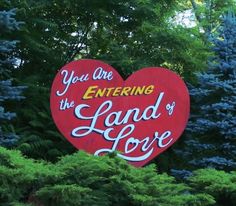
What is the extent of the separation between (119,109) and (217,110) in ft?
4.36

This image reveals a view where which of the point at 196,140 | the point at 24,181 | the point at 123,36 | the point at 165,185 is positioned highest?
the point at 123,36

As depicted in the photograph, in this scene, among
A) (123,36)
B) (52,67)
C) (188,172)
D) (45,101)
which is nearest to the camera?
(188,172)

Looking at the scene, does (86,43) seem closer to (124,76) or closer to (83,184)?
(124,76)

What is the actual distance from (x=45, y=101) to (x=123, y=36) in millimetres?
1760

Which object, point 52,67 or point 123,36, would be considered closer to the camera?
point 52,67

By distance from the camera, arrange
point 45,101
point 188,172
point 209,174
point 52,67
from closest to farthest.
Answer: point 209,174 → point 188,172 → point 45,101 → point 52,67

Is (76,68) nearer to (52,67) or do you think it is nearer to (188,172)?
(52,67)

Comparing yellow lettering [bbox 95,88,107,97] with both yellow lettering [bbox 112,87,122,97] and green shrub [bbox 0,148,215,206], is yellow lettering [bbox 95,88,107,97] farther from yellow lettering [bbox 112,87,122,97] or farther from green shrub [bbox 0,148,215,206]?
green shrub [bbox 0,148,215,206]

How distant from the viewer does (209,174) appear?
4.69 metres

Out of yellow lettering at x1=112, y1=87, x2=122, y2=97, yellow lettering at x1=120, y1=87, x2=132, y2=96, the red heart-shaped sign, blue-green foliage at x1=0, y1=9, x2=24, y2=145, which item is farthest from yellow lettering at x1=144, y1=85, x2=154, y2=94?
blue-green foliage at x1=0, y1=9, x2=24, y2=145

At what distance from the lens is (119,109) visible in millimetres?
5512

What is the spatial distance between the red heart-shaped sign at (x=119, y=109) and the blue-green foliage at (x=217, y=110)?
0.52 metres

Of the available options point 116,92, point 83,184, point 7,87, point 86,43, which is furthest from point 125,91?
point 86,43

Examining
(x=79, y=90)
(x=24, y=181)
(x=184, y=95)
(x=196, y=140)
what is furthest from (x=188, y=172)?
(x=24, y=181)
